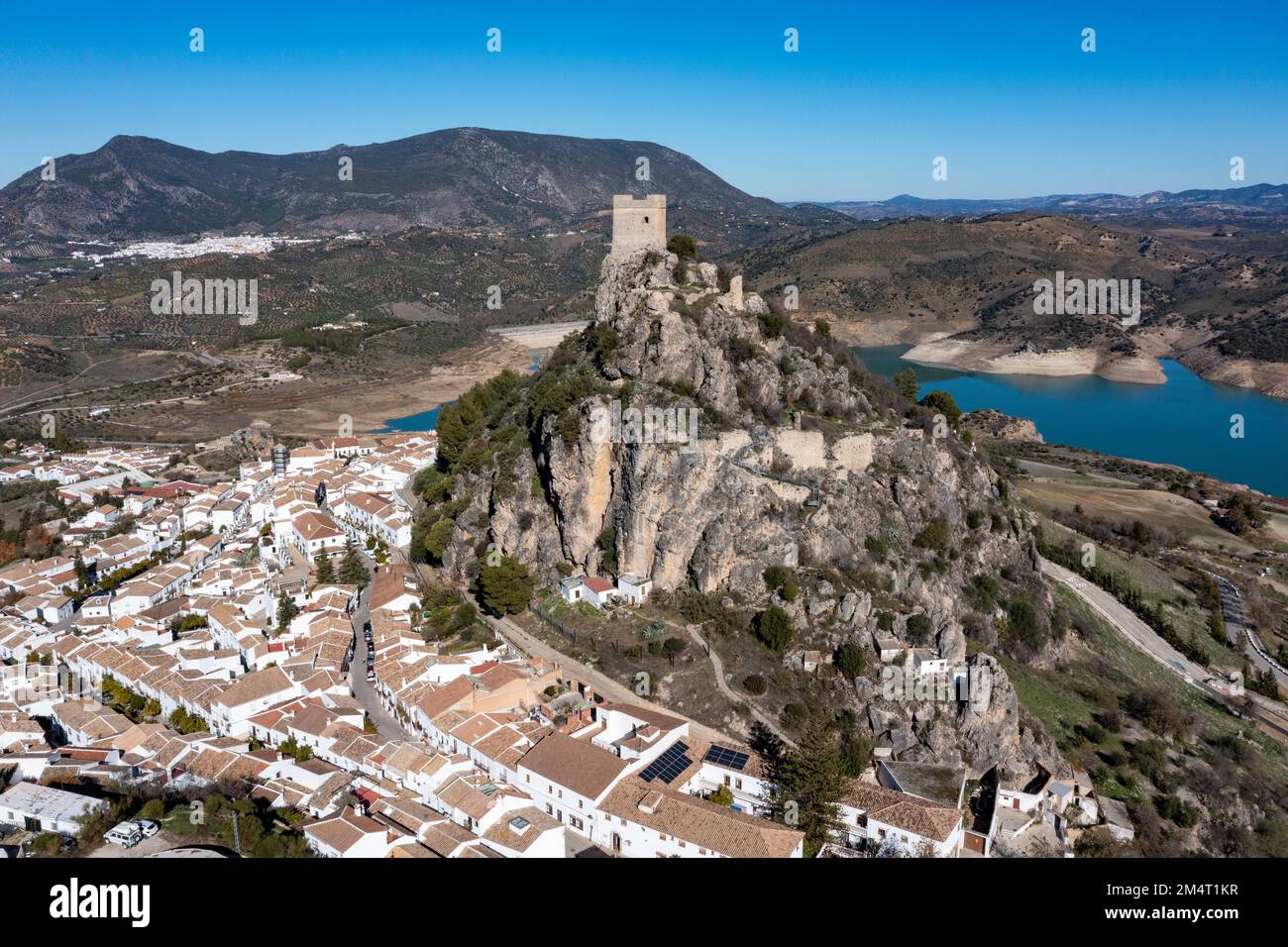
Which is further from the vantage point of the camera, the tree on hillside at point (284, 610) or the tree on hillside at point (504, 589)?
the tree on hillside at point (284, 610)

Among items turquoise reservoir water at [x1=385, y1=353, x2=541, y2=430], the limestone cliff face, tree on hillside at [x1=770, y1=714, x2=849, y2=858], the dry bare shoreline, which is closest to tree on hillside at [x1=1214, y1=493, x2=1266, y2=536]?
the limestone cliff face

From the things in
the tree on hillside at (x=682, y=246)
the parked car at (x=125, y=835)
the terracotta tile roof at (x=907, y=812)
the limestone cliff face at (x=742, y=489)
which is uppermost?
the tree on hillside at (x=682, y=246)

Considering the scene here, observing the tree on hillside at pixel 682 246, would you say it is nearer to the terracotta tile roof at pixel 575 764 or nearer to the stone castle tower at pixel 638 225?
the stone castle tower at pixel 638 225

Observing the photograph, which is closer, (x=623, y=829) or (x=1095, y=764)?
(x=623, y=829)

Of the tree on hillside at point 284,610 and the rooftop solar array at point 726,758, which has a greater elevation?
the tree on hillside at point 284,610

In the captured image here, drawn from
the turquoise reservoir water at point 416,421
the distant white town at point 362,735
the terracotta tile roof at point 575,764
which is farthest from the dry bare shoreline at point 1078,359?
the terracotta tile roof at point 575,764

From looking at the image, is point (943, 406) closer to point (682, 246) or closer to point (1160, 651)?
point (1160, 651)
